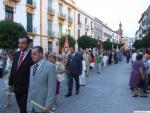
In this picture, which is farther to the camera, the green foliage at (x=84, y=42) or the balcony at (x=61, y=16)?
the green foliage at (x=84, y=42)

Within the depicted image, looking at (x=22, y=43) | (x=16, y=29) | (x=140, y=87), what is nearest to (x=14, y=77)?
(x=22, y=43)

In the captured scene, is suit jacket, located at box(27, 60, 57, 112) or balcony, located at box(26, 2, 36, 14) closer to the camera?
suit jacket, located at box(27, 60, 57, 112)

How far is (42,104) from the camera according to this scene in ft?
17.4

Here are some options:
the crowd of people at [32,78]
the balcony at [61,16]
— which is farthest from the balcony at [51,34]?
the crowd of people at [32,78]

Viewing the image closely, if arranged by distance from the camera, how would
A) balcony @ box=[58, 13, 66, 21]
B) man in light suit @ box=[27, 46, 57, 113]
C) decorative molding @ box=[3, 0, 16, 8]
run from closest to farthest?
man in light suit @ box=[27, 46, 57, 113] → decorative molding @ box=[3, 0, 16, 8] → balcony @ box=[58, 13, 66, 21]

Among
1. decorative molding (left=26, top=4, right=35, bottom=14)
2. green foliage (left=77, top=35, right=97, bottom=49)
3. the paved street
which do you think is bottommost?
the paved street

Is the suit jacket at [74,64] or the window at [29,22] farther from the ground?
the window at [29,22]

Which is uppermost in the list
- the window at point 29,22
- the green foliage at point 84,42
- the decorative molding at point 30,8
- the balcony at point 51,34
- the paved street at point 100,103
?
the decorative molding at point 30,8

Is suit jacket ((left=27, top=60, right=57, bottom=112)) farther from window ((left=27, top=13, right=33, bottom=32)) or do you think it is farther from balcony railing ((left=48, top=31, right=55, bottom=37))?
balcony railing ((left=48, top=31, right=55, bottom=37))

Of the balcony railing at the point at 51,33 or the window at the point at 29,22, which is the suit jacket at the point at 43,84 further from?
the balcony railing at the point at 51,33

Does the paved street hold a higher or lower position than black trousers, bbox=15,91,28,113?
lower

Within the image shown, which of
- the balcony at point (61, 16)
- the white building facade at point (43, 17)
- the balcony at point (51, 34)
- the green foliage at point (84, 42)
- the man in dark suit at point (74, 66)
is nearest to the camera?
the man in dark suit at point (74, 66)

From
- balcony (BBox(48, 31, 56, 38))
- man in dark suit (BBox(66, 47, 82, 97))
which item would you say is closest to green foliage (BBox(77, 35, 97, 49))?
balcony (BBox(48, 31, 56, 38))

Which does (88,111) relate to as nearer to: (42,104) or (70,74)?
(70,74)
